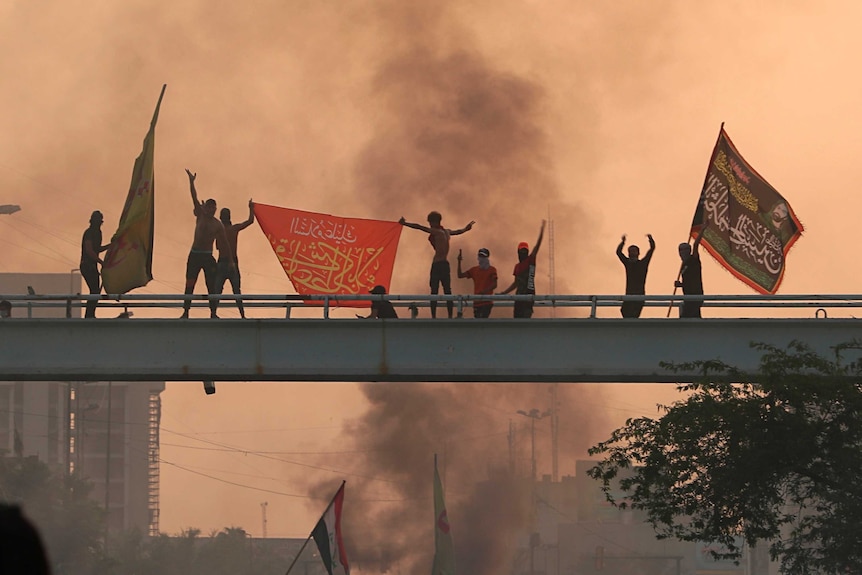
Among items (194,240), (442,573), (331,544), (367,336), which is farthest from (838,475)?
(442,573)

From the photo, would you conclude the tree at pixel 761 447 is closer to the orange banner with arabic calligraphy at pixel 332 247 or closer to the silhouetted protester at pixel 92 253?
the orange banner with arabic calligraphy at pixel 332 247

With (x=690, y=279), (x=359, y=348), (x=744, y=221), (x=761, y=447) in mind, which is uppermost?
(x=744, y=221)

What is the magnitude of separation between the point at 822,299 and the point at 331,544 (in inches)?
532

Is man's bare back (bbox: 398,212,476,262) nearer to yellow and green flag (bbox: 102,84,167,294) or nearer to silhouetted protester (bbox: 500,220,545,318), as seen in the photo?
silhouetted protester (bbox: 500,220,545,318)

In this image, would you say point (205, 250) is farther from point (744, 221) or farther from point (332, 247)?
point (744, 221)

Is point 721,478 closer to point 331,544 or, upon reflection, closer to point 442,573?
point 331,544

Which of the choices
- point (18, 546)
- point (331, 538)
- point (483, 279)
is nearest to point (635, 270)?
point (483, 279)

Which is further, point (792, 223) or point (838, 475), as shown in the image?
Result: point (792, 223)

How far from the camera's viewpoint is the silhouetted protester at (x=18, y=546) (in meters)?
1.70

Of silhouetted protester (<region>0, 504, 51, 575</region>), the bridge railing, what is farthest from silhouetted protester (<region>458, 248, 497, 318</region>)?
silhouetted protester (<region>0, 504, 51, 575</region>)

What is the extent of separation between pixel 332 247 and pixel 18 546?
18741 millimetres

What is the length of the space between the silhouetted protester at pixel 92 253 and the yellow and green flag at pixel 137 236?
15 cm

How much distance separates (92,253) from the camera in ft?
67.0

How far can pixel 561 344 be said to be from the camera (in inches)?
763
